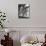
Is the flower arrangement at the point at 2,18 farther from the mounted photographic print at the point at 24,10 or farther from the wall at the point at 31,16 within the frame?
the mounted photographic print at the point at 24,10

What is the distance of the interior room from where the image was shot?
284 cm

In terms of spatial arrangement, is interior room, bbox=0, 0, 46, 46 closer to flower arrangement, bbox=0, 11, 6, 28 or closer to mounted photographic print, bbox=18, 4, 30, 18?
mounted photographic print, bbox=18, 4, 30, 18

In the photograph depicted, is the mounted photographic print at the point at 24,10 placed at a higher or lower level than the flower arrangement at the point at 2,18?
higher

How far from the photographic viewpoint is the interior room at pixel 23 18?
9.33 feet

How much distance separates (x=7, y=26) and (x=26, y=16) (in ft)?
1.51

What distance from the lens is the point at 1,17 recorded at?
261cm

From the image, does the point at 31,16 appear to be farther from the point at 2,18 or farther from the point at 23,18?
the point at 2,18

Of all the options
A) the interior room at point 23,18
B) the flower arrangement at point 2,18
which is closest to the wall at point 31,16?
the interior room at point 23,18

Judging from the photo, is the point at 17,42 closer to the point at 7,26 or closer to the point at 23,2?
the point at 7,26

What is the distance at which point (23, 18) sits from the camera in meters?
2.86

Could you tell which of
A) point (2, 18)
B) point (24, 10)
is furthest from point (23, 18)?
point (2, 18)

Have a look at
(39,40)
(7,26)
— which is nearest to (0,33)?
(7,26)

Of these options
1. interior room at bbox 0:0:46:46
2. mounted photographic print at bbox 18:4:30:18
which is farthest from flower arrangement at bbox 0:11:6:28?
mounted photographic print at bbox 18:4:30:18

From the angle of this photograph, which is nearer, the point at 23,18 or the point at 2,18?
the point at 2,18
